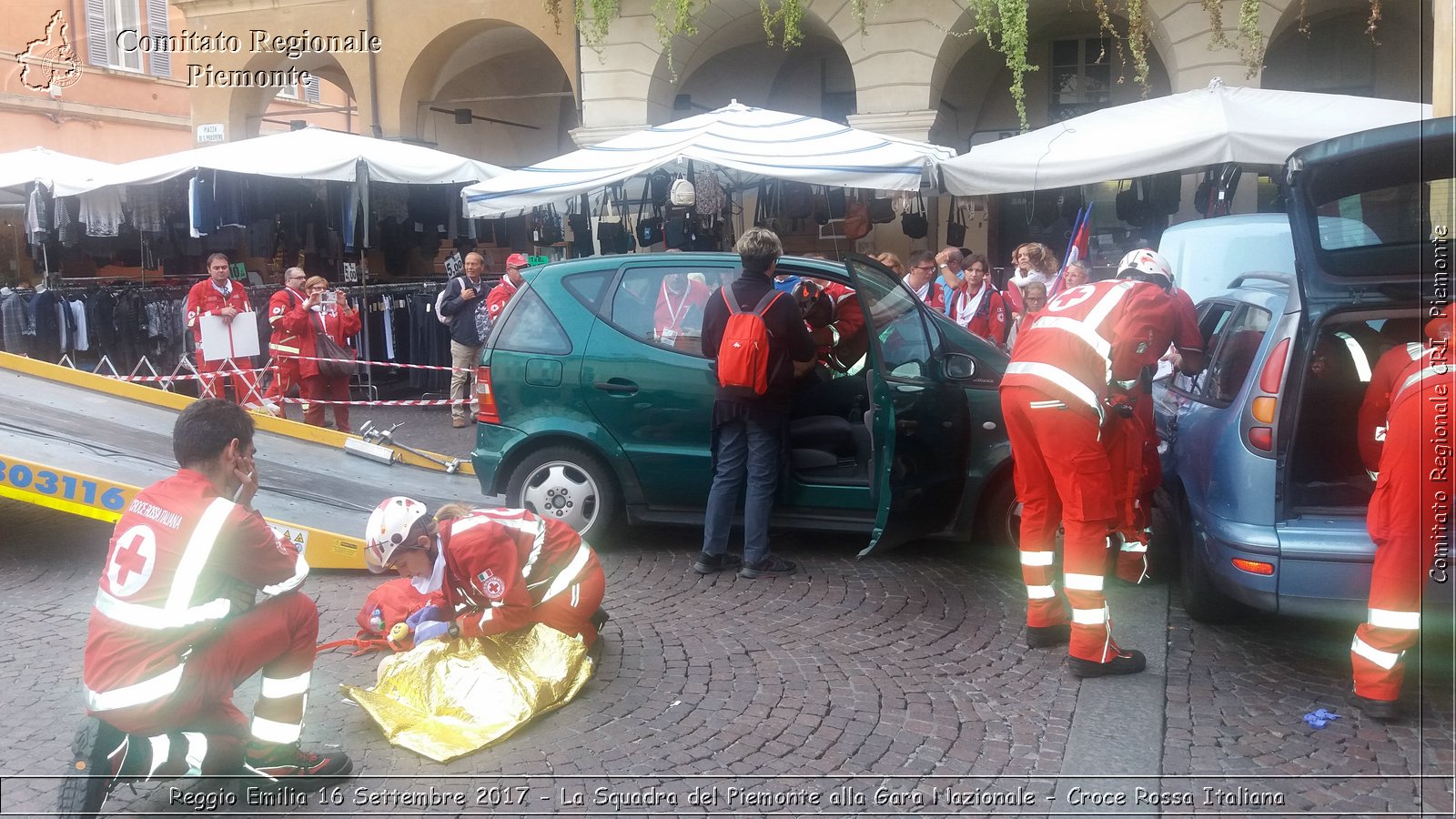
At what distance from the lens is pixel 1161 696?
14.6 feet

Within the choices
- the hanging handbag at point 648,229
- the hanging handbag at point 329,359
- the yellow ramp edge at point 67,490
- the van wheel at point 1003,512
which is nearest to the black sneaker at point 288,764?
the yellow ramp edge at point 67,490

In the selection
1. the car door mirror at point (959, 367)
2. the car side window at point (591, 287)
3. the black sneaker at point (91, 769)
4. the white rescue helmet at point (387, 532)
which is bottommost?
the black sneaker at point (91, 769)

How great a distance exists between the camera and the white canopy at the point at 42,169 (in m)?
13.4

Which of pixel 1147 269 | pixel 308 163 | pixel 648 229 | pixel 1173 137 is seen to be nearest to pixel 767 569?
pixel 1147 269

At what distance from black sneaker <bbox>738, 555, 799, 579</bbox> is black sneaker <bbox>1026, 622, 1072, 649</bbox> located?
1529 mm

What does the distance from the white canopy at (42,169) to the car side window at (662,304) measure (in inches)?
390

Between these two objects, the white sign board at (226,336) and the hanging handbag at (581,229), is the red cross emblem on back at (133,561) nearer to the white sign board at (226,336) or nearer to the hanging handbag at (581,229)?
the white sign board at (226,336)

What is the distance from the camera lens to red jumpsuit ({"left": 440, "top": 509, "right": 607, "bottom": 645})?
14.1 ft

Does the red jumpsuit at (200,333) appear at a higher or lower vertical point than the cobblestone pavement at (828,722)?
higher

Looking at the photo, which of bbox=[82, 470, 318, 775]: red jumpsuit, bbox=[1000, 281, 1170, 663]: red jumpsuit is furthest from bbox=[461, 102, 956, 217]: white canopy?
bbox=[82, 470, 318, 775]: red jumpsuit

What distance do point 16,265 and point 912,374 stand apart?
58.2 ft

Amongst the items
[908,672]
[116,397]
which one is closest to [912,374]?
[908,672]

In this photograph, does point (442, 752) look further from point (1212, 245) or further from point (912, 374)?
point (1212, 245)

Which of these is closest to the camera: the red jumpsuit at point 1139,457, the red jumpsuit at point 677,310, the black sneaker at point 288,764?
the black sneaker at point 288,764
